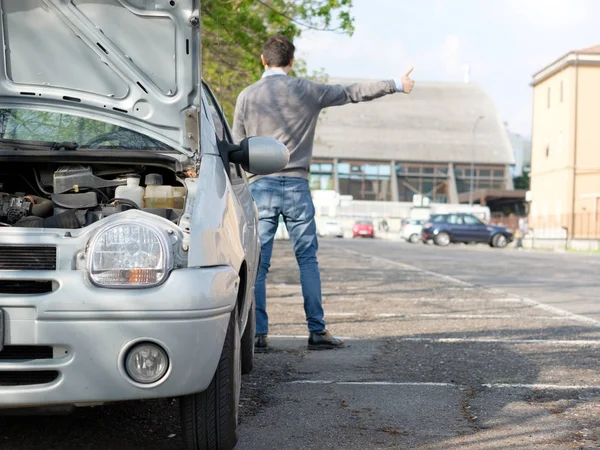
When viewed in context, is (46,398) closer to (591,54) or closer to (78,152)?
(78,152)

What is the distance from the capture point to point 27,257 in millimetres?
3365

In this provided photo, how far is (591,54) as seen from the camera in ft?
190

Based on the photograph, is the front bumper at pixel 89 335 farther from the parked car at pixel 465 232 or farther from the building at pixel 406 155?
the building at pixel 406 155

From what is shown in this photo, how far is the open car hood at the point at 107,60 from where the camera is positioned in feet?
14.7

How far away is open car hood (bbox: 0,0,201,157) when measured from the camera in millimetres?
4477

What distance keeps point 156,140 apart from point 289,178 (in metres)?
2.36

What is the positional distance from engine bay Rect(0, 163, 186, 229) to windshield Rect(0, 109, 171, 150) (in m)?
0.13

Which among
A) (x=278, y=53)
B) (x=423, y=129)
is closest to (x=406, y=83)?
(x=278, y=53)

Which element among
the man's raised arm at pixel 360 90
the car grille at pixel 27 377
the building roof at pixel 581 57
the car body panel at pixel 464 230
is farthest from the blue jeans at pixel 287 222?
the building roof at pixel 581 57

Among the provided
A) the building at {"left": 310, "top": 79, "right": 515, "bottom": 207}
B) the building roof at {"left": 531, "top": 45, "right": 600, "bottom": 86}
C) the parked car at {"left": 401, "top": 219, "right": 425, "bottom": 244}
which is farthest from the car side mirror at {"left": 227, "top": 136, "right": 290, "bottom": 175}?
the building at {"left": 310, "top": 79, "right": 515, "bottom": 207}

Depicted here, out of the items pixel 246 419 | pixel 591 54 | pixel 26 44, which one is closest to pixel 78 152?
pixel 26 44

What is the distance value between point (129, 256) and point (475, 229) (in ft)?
155

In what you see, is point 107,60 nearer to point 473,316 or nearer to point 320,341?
point 320,341

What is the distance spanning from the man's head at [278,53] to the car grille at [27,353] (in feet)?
13.0
